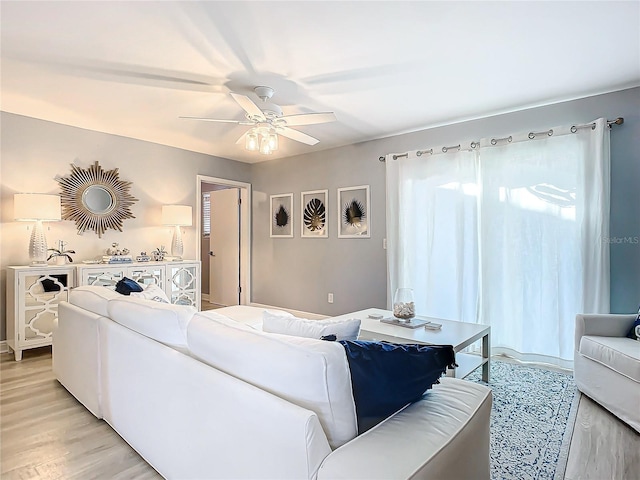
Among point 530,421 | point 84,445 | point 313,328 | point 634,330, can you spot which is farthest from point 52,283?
point 634,330

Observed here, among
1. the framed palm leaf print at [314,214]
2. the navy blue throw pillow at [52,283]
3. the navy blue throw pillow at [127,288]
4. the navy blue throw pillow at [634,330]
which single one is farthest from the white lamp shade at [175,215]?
the navy blue throw pillow at [634,330]

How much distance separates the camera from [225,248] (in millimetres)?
6098

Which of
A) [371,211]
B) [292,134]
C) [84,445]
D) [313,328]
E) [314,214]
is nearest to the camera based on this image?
[313,328]

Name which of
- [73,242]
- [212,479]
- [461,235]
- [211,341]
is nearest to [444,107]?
[461,235]

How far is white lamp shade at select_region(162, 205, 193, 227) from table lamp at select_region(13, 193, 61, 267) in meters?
1.14

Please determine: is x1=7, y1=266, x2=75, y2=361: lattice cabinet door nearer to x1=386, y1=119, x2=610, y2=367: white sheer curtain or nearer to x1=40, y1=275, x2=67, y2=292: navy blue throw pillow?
x1=40, y1=275, x2=67, y2=292: navy blue throw pillow

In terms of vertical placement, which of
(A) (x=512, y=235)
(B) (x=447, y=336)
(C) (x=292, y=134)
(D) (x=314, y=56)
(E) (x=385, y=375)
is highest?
(D) (x=314, y=56)

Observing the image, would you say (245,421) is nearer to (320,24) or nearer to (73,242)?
(320,24)

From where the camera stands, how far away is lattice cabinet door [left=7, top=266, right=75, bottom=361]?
130 inches

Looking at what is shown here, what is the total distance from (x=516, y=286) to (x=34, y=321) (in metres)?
4.54

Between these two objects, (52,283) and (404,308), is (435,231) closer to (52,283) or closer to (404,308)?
(404,308)

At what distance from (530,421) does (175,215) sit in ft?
13.5

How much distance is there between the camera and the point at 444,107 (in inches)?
135

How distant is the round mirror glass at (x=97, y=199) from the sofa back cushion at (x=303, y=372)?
3618 millimetres
